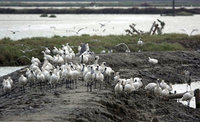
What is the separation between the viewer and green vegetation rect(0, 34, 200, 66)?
3216 cm

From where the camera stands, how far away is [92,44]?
3625 cm

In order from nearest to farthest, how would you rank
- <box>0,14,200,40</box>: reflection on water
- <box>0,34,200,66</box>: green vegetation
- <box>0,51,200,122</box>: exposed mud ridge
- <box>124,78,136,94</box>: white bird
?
<box>0,51,200,122</box>: exposed mud ridge → <box>124,78,136,94</box>: white bird → <box>0,34,200,66</box>: green vegetation → <box>0,14,200,40</box>: reflection on water

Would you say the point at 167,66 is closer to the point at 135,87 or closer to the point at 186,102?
the point at 186,102

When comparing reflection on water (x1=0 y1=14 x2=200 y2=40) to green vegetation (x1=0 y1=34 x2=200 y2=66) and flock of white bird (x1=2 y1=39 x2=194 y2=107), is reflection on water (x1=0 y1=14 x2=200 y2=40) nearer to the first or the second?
green vegetation (x1=0 y1=34 x2=200 y2=66)

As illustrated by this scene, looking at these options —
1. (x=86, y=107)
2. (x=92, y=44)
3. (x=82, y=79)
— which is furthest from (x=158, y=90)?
(x=92, y=44)

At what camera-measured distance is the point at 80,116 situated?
15375 mm

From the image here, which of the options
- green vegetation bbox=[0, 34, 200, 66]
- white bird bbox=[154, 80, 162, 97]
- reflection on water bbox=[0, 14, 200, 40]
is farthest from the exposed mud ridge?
reflection on water bbox=[0, 14, 200, 40]

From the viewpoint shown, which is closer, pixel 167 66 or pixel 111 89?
pixel 111 89

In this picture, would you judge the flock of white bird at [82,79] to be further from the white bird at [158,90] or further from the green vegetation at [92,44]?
the green vegetation at [92,44]

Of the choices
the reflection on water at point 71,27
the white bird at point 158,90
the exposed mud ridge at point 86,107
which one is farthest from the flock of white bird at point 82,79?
the reflection on water at point 71,27

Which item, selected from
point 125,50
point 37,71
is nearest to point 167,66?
point 125,50

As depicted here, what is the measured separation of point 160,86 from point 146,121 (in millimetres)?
3933

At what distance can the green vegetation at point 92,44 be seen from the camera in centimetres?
3216

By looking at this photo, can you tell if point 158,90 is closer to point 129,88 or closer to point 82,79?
point 129,88
